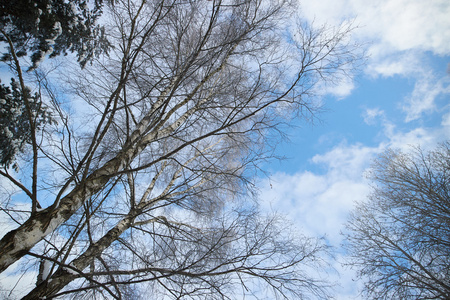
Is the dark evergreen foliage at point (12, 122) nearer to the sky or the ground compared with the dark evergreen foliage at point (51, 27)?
nearer to the ground

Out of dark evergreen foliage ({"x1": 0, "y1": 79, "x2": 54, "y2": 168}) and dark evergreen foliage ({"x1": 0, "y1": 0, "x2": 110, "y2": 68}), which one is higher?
dark evergreen foliage ({"x1": 0, "y1": 0, "x2": 110, "y2": 68})

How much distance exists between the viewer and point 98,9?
367cm

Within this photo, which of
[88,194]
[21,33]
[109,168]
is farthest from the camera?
[21,33]

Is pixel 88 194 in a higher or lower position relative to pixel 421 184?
lower

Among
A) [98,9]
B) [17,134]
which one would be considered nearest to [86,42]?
[98,9]

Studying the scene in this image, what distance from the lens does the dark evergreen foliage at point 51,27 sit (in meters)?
3.08

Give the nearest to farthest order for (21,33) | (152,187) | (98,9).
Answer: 1. (21,33)
2. (98,9)
3. (152,187)

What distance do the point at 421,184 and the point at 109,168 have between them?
773 centimetres

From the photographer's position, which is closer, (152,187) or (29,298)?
(29,298)

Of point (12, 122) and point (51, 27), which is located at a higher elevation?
point (51, 27)

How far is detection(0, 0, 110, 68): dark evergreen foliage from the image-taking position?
308cm

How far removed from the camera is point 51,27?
3379 mm

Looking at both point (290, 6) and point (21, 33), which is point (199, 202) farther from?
point (290, 6)

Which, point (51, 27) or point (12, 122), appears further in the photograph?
point (51, 27)
